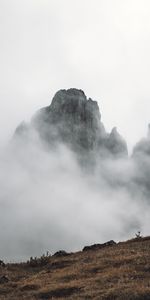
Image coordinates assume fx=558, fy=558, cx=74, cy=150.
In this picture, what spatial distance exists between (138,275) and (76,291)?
414 cm

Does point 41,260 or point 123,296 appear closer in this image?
point 123,296

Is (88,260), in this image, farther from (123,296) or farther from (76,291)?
(123,296)

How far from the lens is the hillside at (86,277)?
99.6 ft

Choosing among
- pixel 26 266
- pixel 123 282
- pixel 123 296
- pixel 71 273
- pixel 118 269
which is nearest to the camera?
pixel 123 296

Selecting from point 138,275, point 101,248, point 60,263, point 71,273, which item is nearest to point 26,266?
point 60,263

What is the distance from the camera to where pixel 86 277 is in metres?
37.7

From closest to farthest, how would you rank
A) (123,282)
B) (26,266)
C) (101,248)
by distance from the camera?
(123,282)
(26,266)
(101,248)

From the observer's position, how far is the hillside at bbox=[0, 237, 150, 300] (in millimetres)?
30359

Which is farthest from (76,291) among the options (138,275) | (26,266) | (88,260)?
(26,266)

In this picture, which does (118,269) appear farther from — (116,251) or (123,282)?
(116,251)

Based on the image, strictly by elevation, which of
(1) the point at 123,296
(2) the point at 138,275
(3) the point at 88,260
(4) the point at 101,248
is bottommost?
(1) the point at 123,296

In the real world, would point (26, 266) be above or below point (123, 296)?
above

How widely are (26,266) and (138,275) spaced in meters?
19.2

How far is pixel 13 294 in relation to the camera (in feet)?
115
